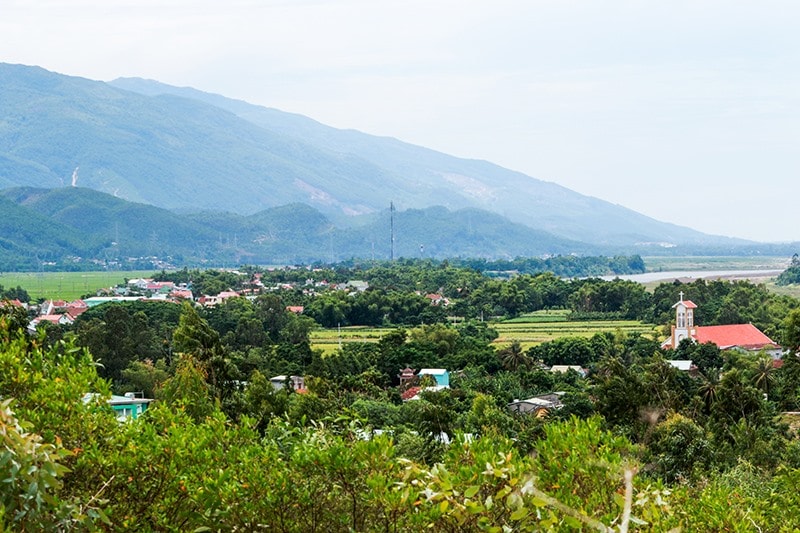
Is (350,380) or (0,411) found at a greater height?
(0,411)

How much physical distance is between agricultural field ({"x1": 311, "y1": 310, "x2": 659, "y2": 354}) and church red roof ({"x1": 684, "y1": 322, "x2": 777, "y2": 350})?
3.71 meters

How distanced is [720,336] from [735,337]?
60 cm

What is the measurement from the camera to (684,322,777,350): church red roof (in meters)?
41.5

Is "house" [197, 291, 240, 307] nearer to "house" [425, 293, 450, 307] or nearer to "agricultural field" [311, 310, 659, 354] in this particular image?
"agricultural field" [311, 310, 659, 354]

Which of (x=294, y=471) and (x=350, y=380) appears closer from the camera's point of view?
(x=294, y=471)

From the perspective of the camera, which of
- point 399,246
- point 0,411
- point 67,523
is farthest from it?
point 399,246

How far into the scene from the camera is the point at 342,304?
2267 inches

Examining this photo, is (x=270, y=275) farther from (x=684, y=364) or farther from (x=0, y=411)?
(x=0, y=411)

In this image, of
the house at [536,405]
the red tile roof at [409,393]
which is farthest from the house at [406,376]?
the house at [536,405]

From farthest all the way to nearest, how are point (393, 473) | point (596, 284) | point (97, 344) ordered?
point (596, 284)
point (97, 344)
point (393, 473)

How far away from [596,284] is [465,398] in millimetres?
36349

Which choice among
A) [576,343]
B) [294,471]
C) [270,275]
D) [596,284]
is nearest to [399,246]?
[270,275]

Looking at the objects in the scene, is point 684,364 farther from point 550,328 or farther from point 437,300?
point 437,300

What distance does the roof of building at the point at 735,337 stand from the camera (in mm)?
41531
